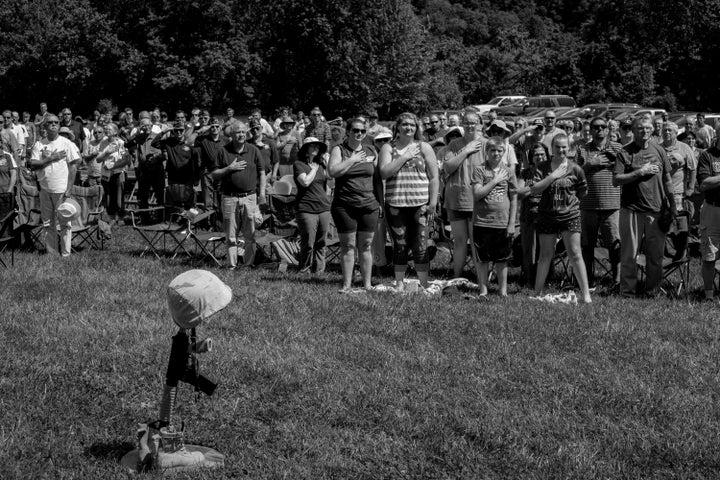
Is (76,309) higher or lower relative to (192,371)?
lower

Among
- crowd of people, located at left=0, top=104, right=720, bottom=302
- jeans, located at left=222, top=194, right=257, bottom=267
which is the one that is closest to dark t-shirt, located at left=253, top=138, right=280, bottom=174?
crowd of people, located at left=0, top=104, right=720, bottom=302

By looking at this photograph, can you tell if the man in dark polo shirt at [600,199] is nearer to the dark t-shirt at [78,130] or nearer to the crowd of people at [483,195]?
the crowd of people at [483,195]

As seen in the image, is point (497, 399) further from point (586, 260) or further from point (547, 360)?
point (586, 260)

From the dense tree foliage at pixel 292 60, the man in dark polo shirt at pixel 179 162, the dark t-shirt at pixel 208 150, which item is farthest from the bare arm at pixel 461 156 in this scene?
the dense tree foliage at pixel 292 60

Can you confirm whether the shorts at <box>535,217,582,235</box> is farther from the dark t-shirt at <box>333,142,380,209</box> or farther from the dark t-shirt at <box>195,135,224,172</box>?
the dark t-shirt at <box>195,135,224,172</box>

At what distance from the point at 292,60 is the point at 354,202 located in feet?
146

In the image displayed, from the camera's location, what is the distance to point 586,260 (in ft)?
34.5

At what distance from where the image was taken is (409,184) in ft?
31.2

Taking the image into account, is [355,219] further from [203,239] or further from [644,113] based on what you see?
[644,113]

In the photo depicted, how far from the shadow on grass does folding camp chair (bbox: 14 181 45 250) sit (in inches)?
297

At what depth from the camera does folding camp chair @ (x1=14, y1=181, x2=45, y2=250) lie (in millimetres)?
12859

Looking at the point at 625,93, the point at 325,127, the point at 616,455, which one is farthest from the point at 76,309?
the point at 625,93

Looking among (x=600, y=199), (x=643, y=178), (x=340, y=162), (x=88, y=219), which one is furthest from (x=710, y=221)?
(x=88, y=219)

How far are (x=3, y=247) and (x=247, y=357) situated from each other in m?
5.40
